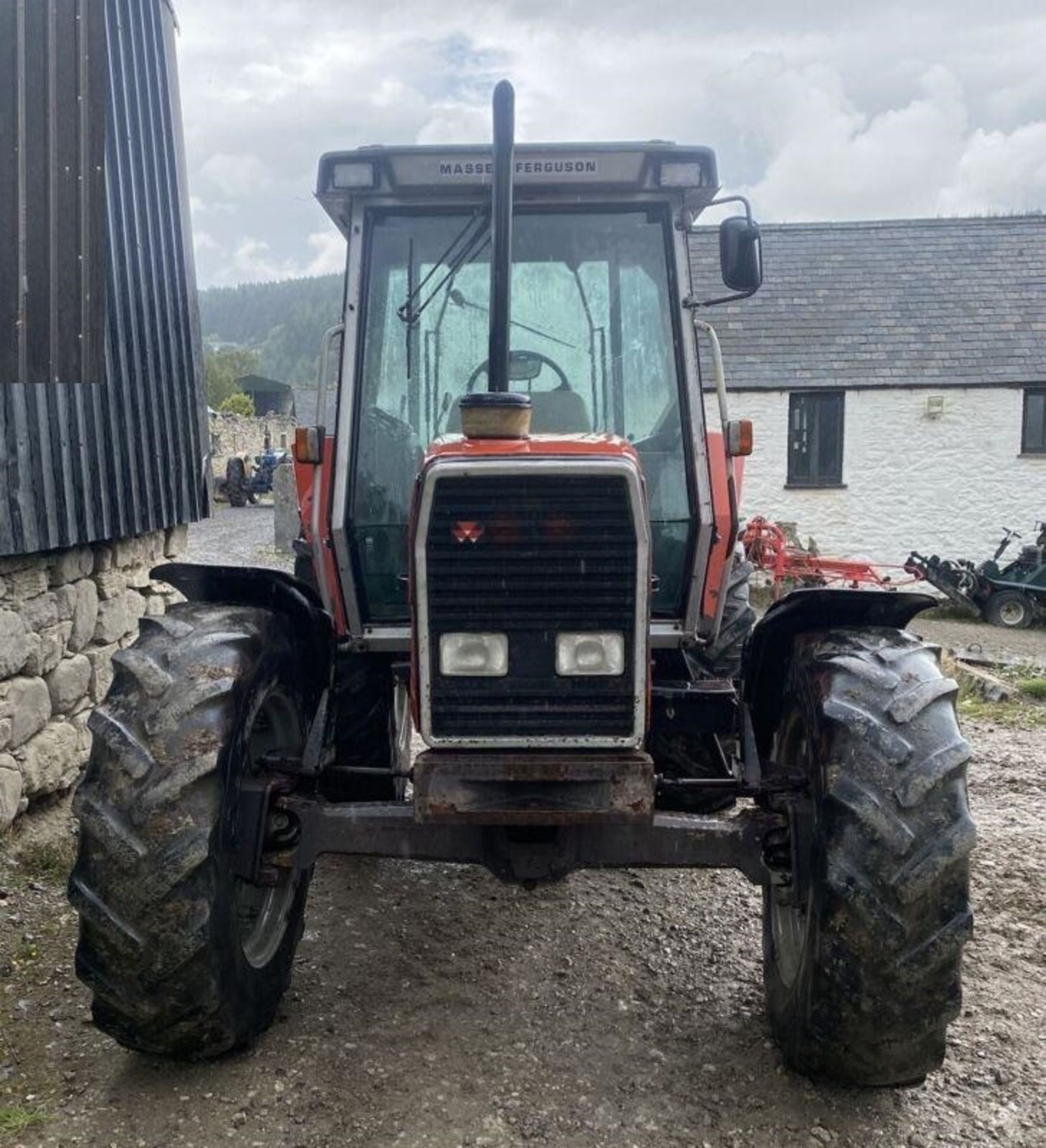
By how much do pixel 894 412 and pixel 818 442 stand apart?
4.20ft

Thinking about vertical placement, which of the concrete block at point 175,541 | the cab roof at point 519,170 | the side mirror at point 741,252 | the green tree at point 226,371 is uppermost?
the green tree at point 226,371

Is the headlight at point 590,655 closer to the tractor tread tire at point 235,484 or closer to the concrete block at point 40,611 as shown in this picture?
the concrete block at point 40,611

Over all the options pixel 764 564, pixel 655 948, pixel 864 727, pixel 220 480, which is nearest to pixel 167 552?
pixel 655 948

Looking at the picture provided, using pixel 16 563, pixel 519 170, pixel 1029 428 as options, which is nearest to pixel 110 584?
pixel 16 563

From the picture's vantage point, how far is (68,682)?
18.4 ft

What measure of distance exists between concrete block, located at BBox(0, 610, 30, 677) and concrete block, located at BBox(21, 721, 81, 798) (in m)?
0.38

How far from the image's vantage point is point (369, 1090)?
3230 mm

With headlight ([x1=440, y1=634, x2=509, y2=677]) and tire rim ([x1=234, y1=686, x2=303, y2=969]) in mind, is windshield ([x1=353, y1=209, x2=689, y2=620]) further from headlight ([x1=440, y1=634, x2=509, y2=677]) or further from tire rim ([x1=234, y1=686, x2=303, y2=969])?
headlight ([x1=440, y1=634, x2=509, y2=677])

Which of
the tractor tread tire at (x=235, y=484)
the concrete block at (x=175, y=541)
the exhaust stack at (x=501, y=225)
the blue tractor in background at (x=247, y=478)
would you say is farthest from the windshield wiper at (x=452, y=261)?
the tractor tread tire at (x=235, y=484)

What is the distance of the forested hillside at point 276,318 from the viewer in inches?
6117

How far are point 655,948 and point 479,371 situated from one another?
2141 millimetres

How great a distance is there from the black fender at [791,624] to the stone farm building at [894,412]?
50.8 feet

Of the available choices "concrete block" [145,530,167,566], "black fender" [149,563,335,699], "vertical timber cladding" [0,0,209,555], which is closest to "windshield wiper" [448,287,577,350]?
"black fender" [149,563,335,699]

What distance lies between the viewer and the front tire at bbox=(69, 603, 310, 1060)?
2980 millimetres
